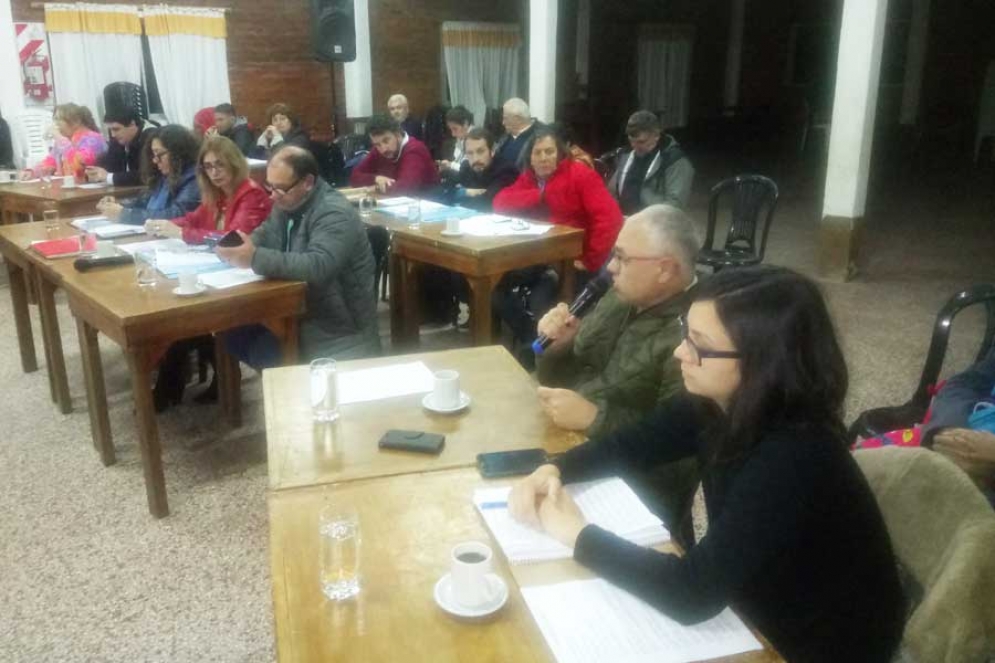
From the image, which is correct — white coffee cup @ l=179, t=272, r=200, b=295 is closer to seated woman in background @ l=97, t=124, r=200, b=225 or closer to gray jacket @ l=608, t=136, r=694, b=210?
seated woman in background @ l=97, t=124, r=200, b=225

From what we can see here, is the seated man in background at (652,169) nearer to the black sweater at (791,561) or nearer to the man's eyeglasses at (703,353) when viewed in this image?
the man's eyeglasses at (703,353)

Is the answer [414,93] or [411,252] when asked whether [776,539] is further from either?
[414,93]

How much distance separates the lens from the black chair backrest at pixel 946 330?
8.09 ft

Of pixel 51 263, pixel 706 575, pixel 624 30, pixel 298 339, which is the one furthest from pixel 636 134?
pixel 624 30

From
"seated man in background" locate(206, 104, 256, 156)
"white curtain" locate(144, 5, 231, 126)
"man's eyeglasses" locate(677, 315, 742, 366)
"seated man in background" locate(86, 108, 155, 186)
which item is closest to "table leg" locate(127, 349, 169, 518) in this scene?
"man's eyeglasses" locate(677, 315, 742, 366)

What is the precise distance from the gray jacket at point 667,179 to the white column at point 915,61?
30.9ft

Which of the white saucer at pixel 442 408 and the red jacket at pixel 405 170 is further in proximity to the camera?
the red jacket at pixel 405 170

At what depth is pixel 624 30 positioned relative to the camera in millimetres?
12219

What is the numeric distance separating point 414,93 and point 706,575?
9.62 metres

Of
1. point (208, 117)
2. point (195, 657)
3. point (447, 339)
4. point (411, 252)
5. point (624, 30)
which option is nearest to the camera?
point (195, 657)

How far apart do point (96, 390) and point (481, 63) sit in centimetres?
854

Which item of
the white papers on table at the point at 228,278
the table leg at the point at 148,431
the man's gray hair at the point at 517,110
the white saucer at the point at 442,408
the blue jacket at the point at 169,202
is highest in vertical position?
the man's gray hair at the point at 517,110

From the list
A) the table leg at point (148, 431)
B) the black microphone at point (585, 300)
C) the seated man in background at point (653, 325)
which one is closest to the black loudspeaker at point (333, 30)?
the table leg at point (148, 431)

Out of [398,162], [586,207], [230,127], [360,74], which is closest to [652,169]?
[586,207]
